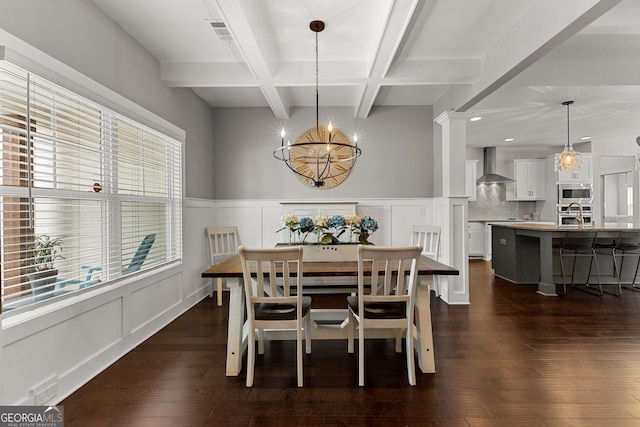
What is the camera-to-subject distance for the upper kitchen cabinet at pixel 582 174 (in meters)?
7.24

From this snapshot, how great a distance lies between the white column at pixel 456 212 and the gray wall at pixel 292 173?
70cm

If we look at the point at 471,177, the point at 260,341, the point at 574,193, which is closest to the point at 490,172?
the point at 471,177

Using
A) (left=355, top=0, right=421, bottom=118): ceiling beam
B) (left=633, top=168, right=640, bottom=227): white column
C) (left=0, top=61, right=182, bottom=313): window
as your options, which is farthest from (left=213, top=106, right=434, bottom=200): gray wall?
(left=633, top=168, right=640, bottom=227): white column

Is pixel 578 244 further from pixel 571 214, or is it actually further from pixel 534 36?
pixel 534 36

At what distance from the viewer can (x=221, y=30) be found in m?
2.77

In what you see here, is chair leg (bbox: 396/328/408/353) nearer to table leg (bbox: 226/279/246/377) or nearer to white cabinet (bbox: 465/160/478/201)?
table leg (bbox: 226/279/246/377)

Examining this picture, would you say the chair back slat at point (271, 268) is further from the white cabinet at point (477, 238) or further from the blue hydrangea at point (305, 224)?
the white cabinet at point (477, 238)

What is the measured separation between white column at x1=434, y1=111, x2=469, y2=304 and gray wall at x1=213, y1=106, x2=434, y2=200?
699 millimetres

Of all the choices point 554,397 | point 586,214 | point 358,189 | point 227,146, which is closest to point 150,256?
point 227,146

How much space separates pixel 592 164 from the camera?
23.8 ft

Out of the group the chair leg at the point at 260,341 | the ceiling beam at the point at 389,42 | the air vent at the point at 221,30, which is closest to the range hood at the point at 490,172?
the ceiling beam at the point at 389,42

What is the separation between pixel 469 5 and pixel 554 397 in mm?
2773

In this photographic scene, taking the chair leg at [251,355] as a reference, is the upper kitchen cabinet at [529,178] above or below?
above

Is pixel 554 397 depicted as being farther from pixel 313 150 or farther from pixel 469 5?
pixel 313 150
